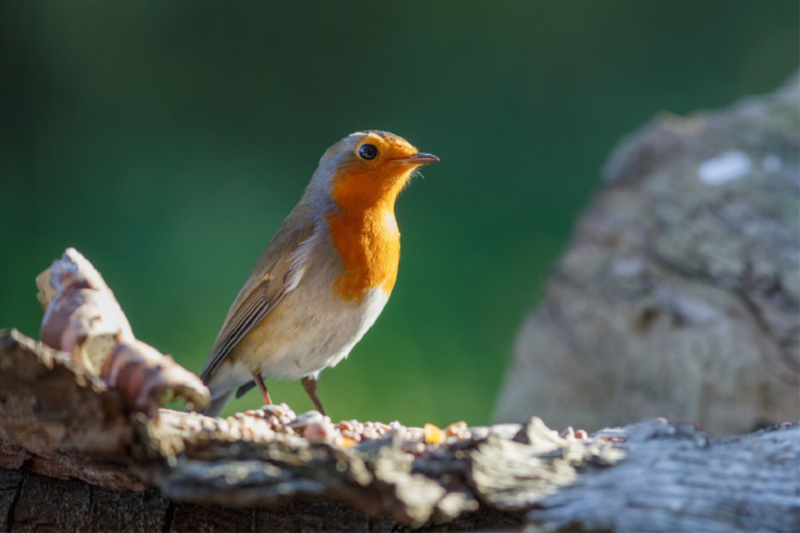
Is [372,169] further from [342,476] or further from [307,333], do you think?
[342,476]

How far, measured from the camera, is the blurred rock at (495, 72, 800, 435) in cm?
329

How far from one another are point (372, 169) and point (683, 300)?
166 centimetres

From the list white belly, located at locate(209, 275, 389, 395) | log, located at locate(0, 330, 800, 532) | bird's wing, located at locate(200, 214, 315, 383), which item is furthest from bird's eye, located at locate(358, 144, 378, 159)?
log, located at locate(0, 330, 800, 532)

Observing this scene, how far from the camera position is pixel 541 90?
7309 millimetres

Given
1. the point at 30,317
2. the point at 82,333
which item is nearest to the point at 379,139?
the point at 82,333

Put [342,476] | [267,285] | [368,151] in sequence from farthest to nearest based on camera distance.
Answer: [368,151] → [267,285] → [342,476]

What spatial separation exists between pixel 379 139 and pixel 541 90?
457 cm

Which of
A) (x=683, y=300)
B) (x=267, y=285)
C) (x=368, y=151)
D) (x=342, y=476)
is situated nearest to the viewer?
(x=342, y=476)

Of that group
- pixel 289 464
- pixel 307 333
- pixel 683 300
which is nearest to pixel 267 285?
pixel 307 333

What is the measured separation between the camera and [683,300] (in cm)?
346

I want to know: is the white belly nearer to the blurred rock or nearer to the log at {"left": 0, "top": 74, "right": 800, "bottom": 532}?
the log at {"left": 0, "top": 74, "right": 800, "bottom": 532}

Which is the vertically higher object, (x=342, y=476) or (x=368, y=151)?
(x=368, y=151)

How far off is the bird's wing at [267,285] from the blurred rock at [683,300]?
5.16ft

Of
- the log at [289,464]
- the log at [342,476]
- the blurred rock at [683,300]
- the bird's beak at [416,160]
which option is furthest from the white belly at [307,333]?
the blurred rock at [683,300]
